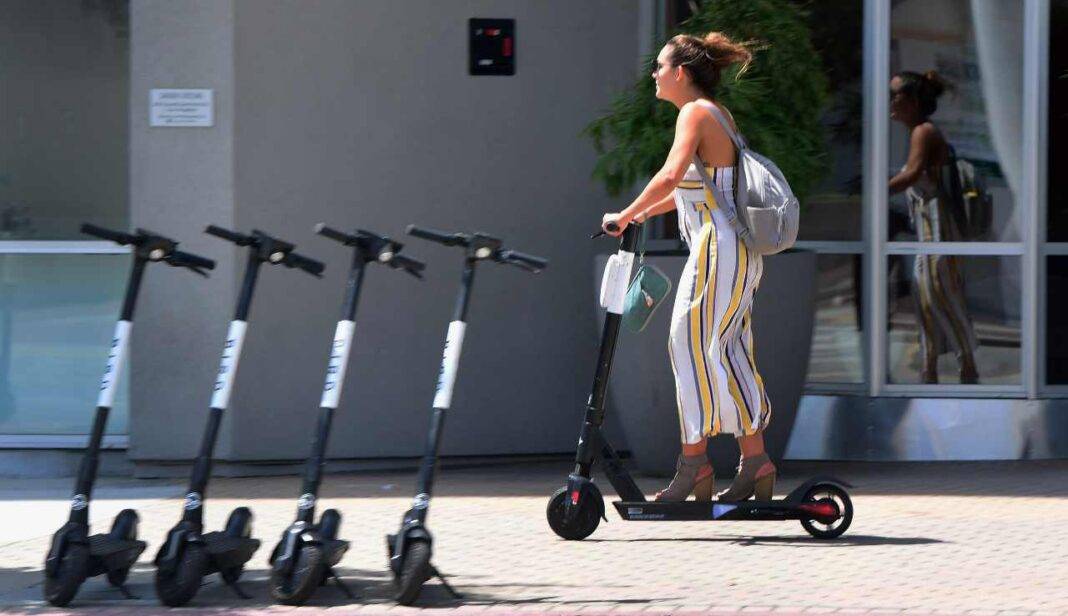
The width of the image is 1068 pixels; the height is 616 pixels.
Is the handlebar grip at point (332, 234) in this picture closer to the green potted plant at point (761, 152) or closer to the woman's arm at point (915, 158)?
the green potted plant at point (761, 152)

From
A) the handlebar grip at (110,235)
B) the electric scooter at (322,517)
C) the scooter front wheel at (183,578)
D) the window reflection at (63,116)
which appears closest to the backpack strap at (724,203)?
the electric scooter at (322,517)

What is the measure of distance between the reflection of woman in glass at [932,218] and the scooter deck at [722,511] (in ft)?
8.86

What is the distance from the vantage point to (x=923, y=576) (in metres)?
5.75

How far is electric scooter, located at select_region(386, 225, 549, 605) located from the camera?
17.5 ft

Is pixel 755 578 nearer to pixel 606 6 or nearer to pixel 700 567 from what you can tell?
pixel 700 567

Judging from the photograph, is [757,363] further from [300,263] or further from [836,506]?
[300,263]

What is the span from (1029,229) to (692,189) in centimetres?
289

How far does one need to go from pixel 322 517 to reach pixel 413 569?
0.40m

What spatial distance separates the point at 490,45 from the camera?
332 inches

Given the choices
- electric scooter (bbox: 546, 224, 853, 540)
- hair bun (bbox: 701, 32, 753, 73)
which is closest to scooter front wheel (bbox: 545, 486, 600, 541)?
electric scooter (bbox: 546, 224, 853, 540)

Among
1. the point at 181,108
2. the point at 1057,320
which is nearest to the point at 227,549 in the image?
the point at 181,108

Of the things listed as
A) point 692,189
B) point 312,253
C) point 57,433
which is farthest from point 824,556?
point 57,433

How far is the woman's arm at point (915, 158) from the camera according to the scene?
28.6ft

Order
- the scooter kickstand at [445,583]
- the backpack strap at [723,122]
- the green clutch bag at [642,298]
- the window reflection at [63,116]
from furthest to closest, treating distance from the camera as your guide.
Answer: the window reflection at [63,116]
the backpack strap at [723,122]
the green clutch bag at [642,298]
the scooter kickstand at [445,583]
